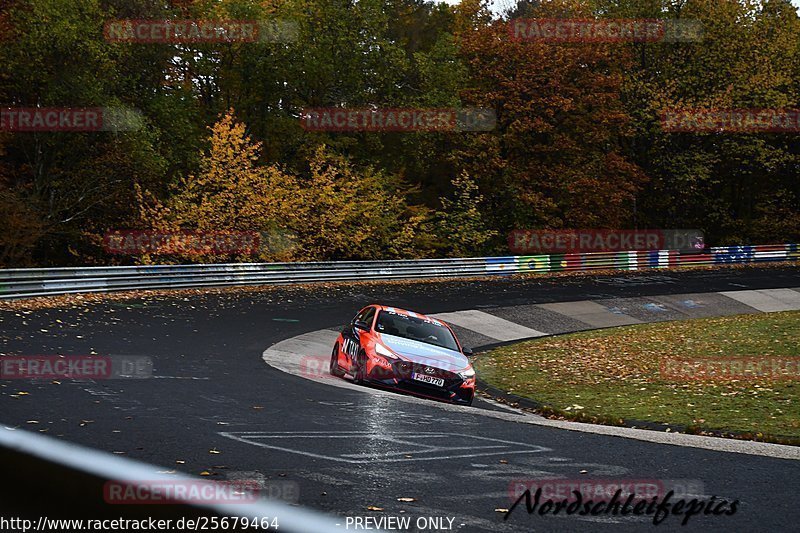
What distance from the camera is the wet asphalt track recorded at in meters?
6.24

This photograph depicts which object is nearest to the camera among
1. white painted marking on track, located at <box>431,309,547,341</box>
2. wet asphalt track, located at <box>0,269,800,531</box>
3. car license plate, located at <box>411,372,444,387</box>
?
wet asphalt track, located at <box>0,269,800,531</box>

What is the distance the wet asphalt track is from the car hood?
157 centimetres

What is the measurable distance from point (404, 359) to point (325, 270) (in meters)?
20.6

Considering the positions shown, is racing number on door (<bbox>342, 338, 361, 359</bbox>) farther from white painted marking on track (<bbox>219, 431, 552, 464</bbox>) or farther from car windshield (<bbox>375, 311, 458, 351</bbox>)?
white painted marking on track (<bbox>219, 431, 552, 464</bbox>)

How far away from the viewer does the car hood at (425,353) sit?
1478 cm

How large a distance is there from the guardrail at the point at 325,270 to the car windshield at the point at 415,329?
1301cm

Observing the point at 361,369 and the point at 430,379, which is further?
the point at 361,369

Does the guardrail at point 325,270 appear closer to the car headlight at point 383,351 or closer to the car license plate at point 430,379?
the car headlight at point 383,351

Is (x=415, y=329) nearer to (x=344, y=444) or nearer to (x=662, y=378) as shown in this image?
(x=662, y=378)

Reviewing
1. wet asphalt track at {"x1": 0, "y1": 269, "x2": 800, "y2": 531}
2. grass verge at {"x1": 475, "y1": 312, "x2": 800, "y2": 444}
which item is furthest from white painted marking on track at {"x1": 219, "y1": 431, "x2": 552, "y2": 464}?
grass verge at {"x1": 475, "y1": 312, "x2": 800, "y2": 444}

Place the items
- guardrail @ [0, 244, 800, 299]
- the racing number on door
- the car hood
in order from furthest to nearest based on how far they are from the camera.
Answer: guardrail @ [0, 244, 800, 299], the racing number on door, the car hood

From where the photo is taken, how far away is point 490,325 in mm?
28516

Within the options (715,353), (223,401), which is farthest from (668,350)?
(223,401)

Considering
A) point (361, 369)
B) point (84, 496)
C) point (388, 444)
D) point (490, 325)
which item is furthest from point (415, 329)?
point (84, 496)
